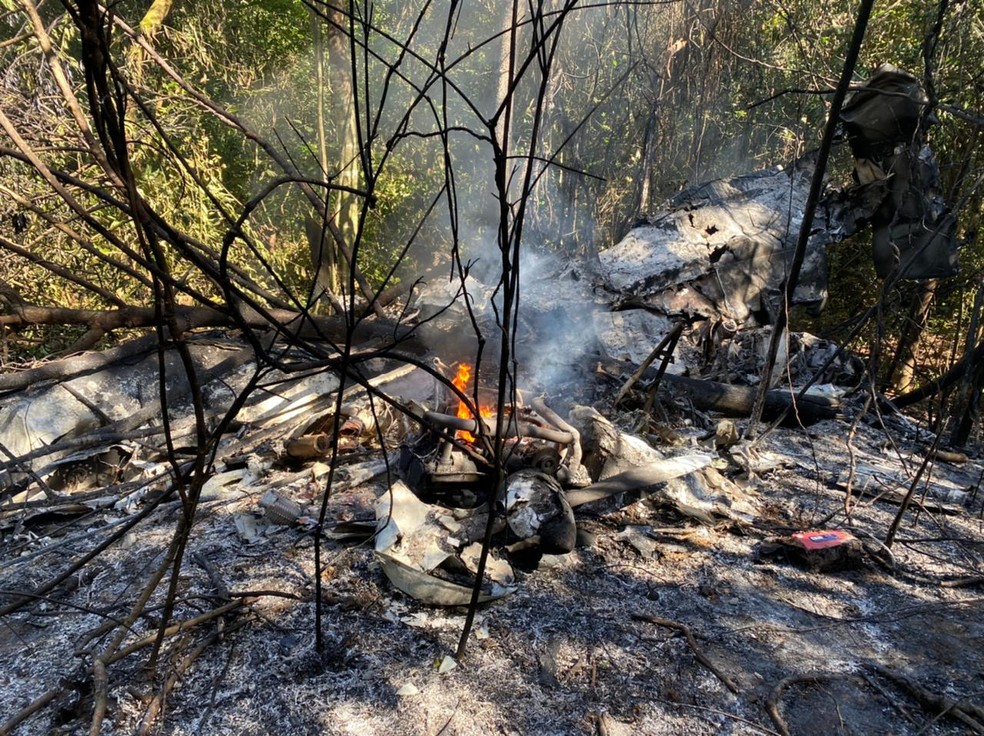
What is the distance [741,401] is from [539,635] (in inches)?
162

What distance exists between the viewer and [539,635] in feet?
9.20

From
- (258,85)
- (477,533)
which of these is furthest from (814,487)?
(258,85)

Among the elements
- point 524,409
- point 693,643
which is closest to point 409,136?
point 524,409

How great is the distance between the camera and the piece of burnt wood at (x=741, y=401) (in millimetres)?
5957

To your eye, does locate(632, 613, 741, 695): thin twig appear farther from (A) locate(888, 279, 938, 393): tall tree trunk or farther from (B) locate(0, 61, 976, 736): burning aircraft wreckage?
(A) locate(888, 279, 938, 393): tall tree trunk

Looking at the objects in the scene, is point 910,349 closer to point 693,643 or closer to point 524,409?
point 524,409

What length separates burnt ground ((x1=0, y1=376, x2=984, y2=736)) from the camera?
235cm

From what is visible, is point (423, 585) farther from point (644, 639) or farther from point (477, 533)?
point (644, 639)

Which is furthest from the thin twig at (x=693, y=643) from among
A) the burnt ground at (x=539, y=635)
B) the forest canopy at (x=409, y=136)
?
the forest canopy at (x=409, y=136)

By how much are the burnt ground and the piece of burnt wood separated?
6.51 ft

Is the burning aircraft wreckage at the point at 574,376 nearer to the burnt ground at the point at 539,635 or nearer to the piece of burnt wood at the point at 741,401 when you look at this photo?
the piece of burnt wood at the point at 741,401

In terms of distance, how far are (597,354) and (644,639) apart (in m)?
4.33

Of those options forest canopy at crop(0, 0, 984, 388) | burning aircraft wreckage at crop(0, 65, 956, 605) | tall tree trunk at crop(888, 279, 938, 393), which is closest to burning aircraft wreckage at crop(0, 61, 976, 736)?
burning aircraft wreckage at crop(0, 65, 956, 605)

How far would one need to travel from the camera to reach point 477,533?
11.1 feet
